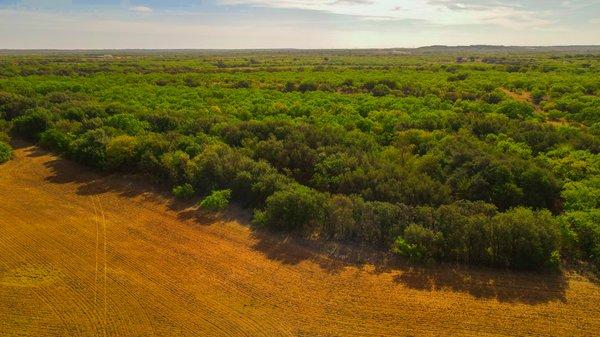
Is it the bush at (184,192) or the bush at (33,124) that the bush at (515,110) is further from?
the bush at (33,124)

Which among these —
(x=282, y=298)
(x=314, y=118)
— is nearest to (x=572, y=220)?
(x=282, y=298)

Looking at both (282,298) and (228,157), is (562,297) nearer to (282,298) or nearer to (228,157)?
(282,298)

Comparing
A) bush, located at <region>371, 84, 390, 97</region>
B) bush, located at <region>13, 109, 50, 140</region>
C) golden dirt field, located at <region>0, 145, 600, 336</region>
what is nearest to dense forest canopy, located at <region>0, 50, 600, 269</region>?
bush, located at <region>13, 109, 50, 140</region>

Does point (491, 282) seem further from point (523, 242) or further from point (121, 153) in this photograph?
point (121, 153)

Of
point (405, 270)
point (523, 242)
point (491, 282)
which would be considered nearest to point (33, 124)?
point (405, 270)

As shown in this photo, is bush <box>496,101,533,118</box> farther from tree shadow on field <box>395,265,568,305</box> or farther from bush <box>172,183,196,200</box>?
bush <box>172,183,196,200</box>

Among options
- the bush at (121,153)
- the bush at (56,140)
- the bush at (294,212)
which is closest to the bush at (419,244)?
the bush at (294,212)

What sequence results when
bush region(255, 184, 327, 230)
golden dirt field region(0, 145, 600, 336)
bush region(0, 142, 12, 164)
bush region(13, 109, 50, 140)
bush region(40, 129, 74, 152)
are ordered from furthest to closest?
1. bush region(13, 109, 50, 140)
2. bush region(40, 129, 74, 152)
3. bush region(0, 142, 12, 164)
4. bush region(255, 184, 327, 230)
5. golden dirt field region(0, 145, 600, 336)
